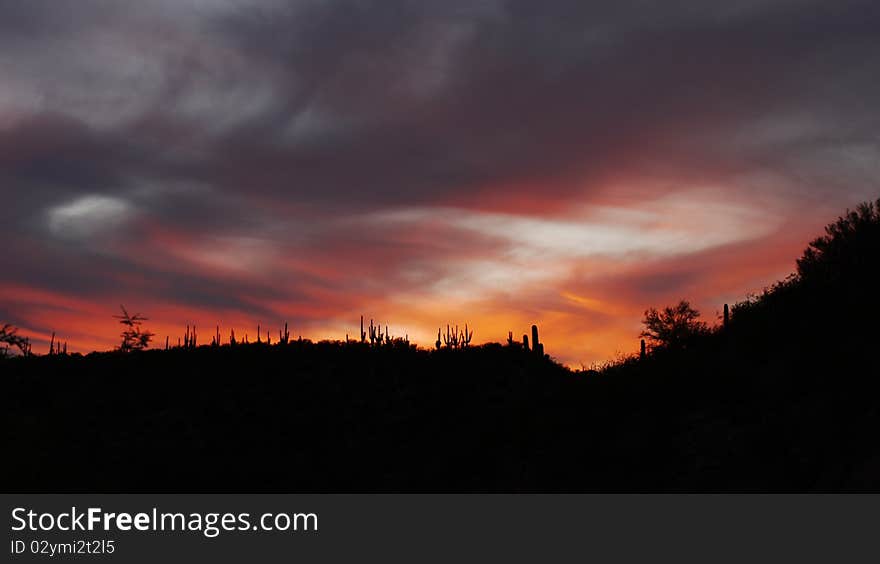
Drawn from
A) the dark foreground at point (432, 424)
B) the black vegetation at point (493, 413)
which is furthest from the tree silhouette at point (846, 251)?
the dark foreground at point (432, 424)

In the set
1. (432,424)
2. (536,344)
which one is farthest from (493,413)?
(536,344)

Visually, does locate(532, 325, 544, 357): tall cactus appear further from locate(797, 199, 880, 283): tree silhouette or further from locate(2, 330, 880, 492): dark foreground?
locate(797, 199, 880, 283): tree silhouette

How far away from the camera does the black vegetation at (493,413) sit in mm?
27375

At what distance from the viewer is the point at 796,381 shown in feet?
96.8

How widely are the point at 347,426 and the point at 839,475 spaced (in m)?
21.5

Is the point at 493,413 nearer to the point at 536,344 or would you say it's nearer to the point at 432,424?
the point at 432,424

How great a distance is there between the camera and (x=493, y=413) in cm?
3756

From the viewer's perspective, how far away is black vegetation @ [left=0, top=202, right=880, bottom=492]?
27.4 metres

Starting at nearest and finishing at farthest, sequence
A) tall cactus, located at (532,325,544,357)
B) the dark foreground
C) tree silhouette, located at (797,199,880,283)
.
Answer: the dark foreground, tree silhouette, located at (797,199,880,283), tall cactus, located at (532,325,544,357)

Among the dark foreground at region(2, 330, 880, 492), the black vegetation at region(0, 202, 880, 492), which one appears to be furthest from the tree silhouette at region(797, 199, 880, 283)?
the dark foreground at region(2, 330, 880, 492)

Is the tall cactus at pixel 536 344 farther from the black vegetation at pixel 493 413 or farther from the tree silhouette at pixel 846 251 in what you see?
the tree silhouette at pixel 846 251

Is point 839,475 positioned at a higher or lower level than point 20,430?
lower
